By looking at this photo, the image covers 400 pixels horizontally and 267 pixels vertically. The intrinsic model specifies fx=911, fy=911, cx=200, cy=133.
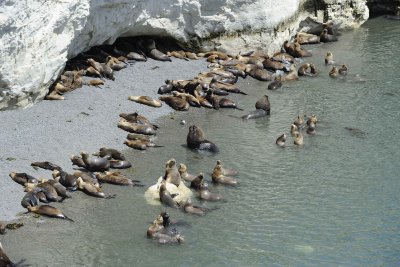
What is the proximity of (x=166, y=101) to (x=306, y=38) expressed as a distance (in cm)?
751

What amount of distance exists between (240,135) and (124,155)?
311cm

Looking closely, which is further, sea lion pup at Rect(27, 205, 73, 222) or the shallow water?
sea lion pup at Rect(27, 205, 73, 222)

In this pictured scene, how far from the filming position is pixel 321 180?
1869 centimetres

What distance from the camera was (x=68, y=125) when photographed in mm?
20281

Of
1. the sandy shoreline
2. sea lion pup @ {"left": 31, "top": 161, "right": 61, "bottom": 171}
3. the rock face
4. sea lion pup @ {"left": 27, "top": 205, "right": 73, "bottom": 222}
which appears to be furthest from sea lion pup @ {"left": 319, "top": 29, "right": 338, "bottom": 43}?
sea lion pup @ {"left": 27, "top": 205, "right": 73, "bottom": 222}

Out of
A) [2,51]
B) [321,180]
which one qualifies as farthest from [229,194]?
[2,51]

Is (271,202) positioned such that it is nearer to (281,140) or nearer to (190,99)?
(281,140)

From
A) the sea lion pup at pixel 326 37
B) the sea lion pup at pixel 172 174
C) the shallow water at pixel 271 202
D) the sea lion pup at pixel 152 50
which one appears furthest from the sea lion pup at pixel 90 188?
the sea lion pup at pixel 326 37

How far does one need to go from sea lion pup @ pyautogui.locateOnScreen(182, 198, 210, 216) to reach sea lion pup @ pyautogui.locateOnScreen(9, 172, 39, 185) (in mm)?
2916

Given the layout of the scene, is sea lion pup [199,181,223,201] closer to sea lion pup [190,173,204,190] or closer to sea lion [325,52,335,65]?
sea lion pup [190,173,204,190]

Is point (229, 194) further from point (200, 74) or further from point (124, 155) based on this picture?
point (200, 74)

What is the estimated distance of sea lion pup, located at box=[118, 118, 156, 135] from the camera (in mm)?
20766

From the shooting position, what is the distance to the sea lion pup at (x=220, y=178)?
18438 mm

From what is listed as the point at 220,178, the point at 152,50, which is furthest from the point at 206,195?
the point at 152,50
